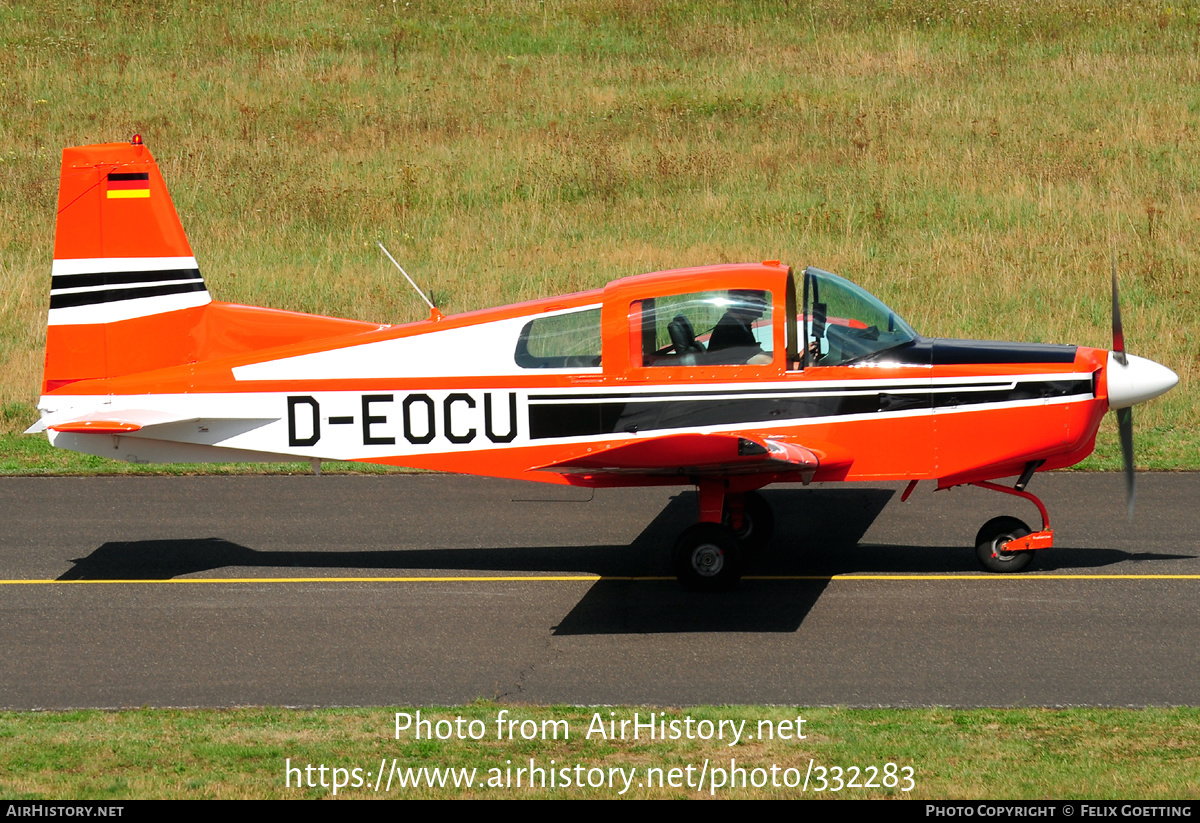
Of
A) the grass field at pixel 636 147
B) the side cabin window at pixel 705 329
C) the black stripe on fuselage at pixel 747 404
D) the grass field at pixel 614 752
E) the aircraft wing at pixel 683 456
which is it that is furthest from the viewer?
the grass field at pixel 636 147

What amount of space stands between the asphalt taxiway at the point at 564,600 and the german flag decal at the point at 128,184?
281 centimetres

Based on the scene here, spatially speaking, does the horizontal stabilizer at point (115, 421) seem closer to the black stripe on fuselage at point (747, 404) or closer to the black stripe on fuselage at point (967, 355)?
the black stripe on fuselage at point (747, 404)

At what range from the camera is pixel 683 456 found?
25.5 feet

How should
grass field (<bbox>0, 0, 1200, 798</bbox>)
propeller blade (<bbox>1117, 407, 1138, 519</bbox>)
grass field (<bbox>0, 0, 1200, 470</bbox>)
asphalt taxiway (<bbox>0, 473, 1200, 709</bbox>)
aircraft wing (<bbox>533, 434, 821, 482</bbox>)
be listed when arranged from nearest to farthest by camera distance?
asphalt taxiway (<bbox>0, 473, 1200, 709</bbox>), aircraft wing (<bbox>533, 434, 821, 482</bbox>), propeller blade (<bbox>1117, 407, 1138, 519</bbox>), grass field (<bbox>0, 0, 1200, 798</bbox>), grass field (<bbox>0, 0, 1200, 470</bbox>)

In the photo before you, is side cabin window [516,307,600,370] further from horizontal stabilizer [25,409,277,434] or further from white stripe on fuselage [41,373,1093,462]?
horizontal stabilizer [25,409,277,434]

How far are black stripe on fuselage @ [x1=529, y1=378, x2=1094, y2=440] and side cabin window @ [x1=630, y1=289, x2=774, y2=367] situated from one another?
0.83 feet

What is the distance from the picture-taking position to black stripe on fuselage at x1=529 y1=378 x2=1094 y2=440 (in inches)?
336

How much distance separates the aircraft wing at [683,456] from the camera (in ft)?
25.2

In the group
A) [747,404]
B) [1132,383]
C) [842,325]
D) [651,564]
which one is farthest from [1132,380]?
[651,564]

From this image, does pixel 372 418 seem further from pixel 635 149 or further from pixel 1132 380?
pixel 635 149

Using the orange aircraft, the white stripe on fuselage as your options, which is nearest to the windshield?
the orange aircraft

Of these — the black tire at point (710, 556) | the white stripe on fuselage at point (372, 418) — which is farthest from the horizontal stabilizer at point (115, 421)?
the black tire at point (710, 556)

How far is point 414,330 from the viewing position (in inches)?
357

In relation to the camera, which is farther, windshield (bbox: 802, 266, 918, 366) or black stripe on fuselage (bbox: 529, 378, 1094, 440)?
windshield (bbox: 802, 266, 918, 366)
